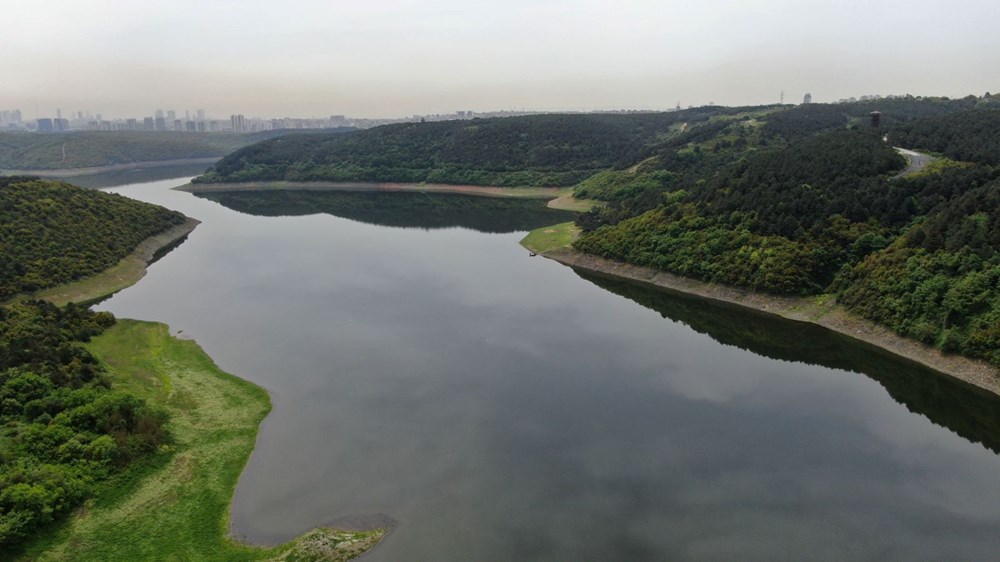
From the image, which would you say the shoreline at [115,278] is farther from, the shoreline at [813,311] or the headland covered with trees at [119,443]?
the shoreline at [813,311]

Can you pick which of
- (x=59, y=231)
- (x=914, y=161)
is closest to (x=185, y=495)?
(x=59, y=231)

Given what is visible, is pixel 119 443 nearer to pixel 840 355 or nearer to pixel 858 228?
pixel 840 355

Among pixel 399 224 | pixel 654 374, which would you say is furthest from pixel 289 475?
pixel 399 224

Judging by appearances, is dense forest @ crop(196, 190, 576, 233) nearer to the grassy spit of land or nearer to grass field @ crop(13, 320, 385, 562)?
the grassy spit of land

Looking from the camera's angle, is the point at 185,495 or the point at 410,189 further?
the point at 410,189

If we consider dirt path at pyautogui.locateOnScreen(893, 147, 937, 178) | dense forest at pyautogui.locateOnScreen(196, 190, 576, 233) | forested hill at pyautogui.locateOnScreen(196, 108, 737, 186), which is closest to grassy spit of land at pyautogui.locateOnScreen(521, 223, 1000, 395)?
dirt path at pyautogui.locateOnScreen(893, 147, 937, 178)
